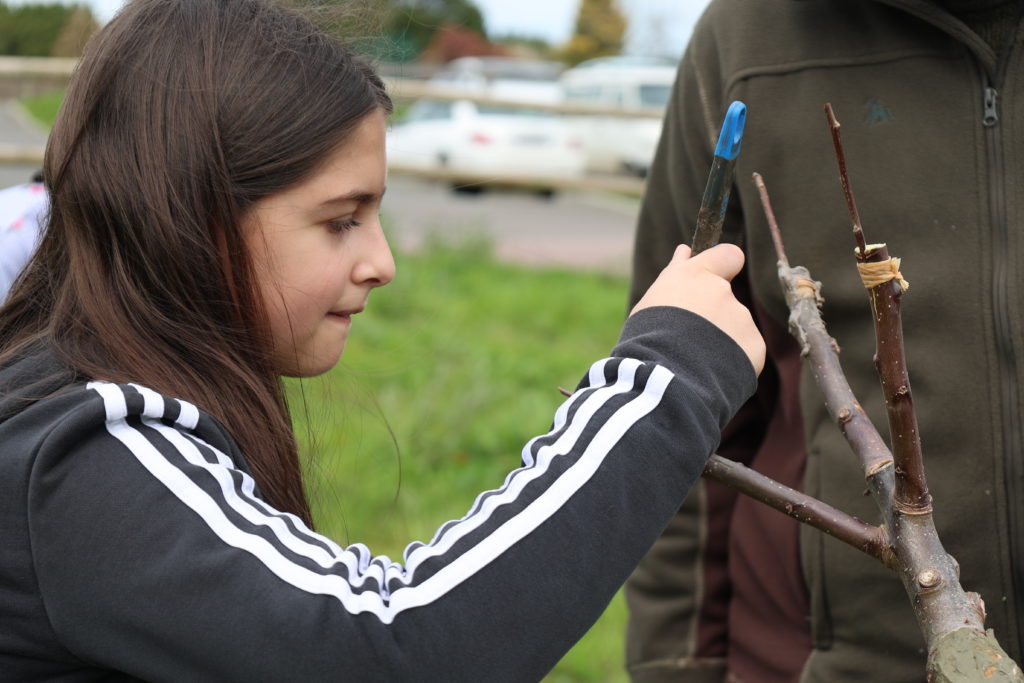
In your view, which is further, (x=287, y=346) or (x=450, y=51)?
(x=450, y=51)

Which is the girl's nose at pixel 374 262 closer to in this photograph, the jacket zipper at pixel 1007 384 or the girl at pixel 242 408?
the girl at pixel 242 408

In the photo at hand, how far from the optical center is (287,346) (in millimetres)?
1317

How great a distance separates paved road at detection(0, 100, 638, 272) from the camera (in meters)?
7.87

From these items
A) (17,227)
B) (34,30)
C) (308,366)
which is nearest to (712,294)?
(308,366)

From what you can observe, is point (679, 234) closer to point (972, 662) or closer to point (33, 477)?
point (972, 662)

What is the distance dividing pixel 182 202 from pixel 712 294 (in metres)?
0.59

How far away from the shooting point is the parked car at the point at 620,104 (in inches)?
489

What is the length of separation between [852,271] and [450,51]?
2884 centimetres

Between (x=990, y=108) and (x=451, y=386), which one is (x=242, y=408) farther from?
(x=451, y=386)

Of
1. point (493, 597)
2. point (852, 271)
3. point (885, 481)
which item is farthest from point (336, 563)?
point (852, 271)

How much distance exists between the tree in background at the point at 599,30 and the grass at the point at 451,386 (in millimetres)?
22143

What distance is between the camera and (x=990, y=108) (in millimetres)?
1402

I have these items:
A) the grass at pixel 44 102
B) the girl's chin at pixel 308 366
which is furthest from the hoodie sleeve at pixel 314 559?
the grass at pixel 44 102

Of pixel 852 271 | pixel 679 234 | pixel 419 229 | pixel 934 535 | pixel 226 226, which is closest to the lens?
pixel 934 535
